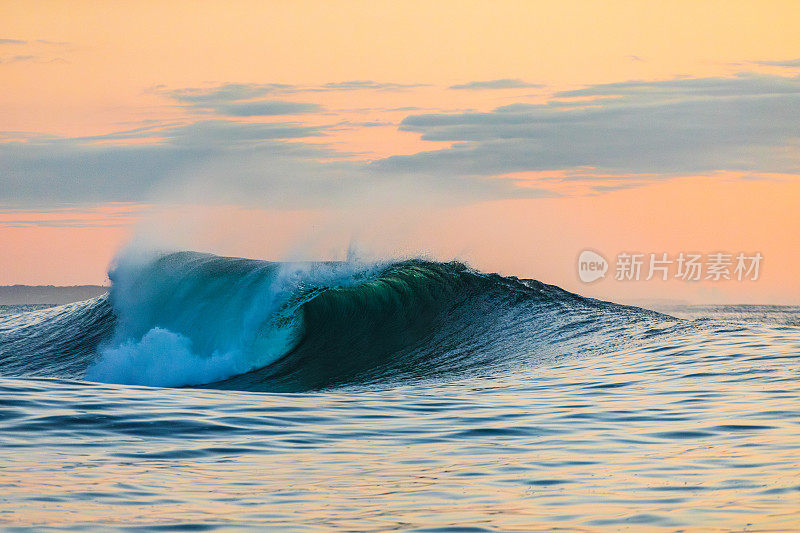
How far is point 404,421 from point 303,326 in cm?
825

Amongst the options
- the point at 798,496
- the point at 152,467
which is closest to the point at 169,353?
the point at 152,467

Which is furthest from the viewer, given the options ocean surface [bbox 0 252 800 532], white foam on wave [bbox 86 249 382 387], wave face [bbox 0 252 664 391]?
white foam on wave [bbox 86 249 382 387]

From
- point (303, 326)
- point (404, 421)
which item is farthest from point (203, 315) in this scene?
point (404, 421)

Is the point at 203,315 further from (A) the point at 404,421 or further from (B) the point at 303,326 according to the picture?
(A) the point at 404,421

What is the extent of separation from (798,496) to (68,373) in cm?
1330

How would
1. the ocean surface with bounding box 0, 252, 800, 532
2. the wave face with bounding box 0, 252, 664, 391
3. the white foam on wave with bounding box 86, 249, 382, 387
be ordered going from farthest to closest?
1. the white foam on wave with bounding box 86, 249, 382, 387
2. the wave face with bounding box 0, 252, 664, 391
3. the ocean surface with bounding box 0, 252, 800, 532

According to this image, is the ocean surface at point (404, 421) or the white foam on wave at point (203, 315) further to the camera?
the white foam on wave at point (203, 315)

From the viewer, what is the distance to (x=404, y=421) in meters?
7.63

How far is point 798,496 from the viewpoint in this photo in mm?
4992

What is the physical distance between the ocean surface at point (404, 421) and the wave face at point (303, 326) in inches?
2.2

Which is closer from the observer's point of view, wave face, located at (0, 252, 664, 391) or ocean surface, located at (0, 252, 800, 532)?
ocean surface, located at (0, 252, 800, 532)

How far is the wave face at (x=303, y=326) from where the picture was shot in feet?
45.4

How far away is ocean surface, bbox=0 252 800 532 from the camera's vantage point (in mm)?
4742

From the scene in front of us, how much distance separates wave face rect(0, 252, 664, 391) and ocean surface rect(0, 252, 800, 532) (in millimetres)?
55
